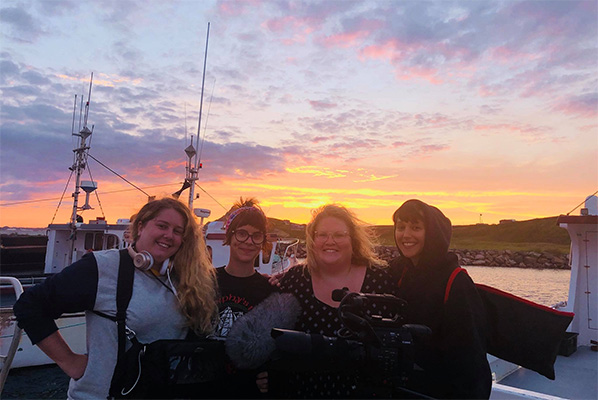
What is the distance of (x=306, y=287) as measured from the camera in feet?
7.98

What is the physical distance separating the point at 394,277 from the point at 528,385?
3.87m

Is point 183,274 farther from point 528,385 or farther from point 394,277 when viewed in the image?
point 528,385

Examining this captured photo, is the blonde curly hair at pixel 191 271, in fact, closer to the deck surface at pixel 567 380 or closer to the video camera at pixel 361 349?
the video camera at pixel 361 349

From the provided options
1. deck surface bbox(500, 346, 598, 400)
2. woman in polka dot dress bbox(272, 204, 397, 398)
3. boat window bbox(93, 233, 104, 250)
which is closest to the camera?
woman in polka dot dress bbox(272, 204, 397, 398)

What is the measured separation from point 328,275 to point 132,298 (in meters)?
1.09

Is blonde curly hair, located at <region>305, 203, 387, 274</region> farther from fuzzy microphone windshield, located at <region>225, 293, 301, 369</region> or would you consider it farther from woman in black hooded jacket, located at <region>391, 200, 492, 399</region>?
fuzzy microphone windshield, located at <region>225, 293, 301, 369</region>

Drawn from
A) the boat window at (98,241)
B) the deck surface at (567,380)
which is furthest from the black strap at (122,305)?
the boat window at (98,241)

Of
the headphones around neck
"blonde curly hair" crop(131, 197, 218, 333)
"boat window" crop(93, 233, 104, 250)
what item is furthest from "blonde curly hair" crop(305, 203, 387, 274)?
"boat window" crop(93, 233, 104, 250)

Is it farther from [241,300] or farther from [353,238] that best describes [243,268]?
[353,238]

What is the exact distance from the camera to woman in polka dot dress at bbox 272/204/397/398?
229cm

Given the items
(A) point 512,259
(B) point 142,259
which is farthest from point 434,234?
(A) point 512,259

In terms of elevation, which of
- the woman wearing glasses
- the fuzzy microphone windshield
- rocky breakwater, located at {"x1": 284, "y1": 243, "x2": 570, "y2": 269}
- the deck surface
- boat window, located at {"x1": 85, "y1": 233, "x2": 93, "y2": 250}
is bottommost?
rocky breakwater, located at {"x1": 284, "y1": 243, "x2": 570, "y2": 269}

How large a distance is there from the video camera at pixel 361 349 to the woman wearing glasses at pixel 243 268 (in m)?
0.74

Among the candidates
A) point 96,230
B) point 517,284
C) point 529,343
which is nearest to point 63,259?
point 96,230
